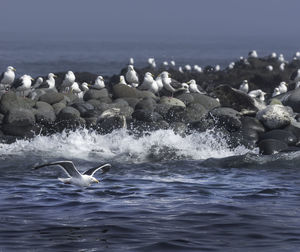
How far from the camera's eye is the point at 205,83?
134ft

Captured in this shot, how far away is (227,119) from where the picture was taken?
2033 cm

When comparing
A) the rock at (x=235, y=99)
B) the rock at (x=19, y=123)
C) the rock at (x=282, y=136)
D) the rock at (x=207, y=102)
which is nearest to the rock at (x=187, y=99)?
the rock at (x=207, y=102)

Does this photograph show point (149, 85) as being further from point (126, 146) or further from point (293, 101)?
point (126, 146)

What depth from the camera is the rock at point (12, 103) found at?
22.0 metres

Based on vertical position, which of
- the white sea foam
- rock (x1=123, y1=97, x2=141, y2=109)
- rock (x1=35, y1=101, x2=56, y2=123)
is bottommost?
the white sea foam

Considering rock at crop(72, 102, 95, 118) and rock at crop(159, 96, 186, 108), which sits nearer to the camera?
rock at crop(72, 102, 95, 118)

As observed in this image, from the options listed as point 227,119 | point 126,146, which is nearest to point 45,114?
point 126,146

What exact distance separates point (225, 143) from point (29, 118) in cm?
544

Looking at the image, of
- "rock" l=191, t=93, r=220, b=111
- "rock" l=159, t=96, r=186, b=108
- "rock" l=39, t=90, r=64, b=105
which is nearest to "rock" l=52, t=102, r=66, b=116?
"rock" l=39, t=90, r=64, b=105

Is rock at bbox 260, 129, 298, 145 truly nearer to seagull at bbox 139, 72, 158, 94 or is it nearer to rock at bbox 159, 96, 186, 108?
rock at bbox 159, 96, 186, 108

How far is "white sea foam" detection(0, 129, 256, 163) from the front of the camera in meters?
18.0

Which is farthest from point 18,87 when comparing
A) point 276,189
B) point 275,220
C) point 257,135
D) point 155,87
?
point 275,220

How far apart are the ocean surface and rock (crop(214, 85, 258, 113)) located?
3.78 m

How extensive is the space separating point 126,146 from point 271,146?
3.38 m
